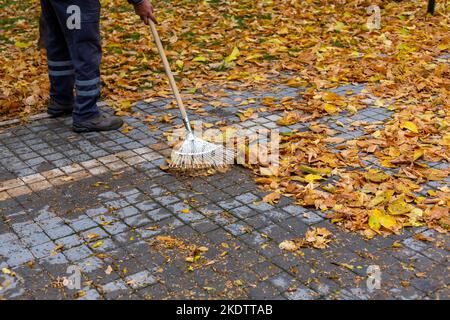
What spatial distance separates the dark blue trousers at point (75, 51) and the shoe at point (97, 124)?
0.05 meters

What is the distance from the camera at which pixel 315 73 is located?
23.4 ft

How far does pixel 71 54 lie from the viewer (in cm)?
570

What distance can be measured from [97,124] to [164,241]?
216cm

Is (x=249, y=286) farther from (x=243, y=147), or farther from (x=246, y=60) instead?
(x=246, y=60)

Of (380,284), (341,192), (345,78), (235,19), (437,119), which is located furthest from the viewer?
(235,19)

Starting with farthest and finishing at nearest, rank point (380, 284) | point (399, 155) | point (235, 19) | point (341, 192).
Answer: point (235, 19)
point (399, 155)
point (341, 192)
point (380, 284)

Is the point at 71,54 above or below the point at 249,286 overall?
above

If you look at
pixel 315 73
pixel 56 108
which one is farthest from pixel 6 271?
pixel 315 73

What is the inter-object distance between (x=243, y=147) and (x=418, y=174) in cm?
145

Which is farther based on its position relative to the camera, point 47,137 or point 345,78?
point 345,78

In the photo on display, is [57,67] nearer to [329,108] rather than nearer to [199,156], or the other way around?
[199,156]

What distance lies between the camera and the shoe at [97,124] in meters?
5.70

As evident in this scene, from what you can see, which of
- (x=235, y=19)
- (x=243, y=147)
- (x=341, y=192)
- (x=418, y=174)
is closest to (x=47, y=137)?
(x=243, y=147)

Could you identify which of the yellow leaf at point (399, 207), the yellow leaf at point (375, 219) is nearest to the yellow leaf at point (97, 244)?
the yellow leaf at point (375, 219)
